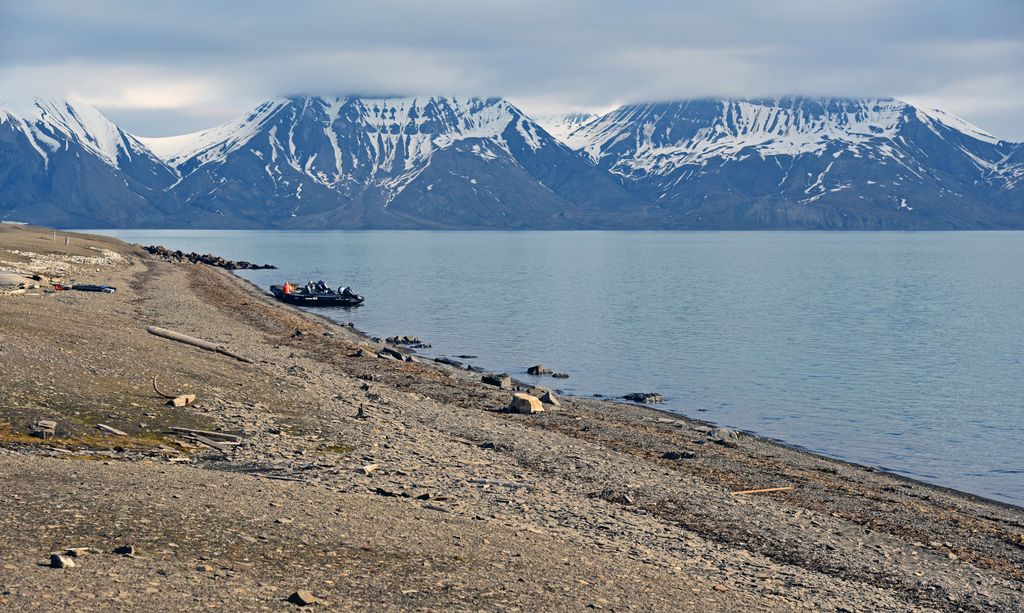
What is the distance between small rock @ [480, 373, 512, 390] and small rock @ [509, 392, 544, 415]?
782cm

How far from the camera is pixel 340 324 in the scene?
73312 mm

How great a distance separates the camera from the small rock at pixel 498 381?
4331 centimetres

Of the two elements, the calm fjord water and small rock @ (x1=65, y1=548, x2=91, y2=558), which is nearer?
small rock @ (x1=65, y1=548, x2=91, y2=558)

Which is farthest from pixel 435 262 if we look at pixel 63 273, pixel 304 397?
pixel 304 397

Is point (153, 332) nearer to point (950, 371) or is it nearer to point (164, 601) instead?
point (164, 601)

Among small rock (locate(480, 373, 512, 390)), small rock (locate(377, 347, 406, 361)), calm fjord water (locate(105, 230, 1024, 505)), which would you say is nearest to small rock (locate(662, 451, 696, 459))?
calm fjord water (locate(105, 230, 1024, 505))

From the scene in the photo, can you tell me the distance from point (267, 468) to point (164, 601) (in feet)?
28.0

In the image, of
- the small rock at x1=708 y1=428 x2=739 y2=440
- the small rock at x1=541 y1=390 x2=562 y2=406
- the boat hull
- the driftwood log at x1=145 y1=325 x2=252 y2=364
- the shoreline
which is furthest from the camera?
the boat hull

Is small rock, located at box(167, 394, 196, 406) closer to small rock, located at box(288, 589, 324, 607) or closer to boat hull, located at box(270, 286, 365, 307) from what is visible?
small rock, located at box(288, 589, 324, 607)

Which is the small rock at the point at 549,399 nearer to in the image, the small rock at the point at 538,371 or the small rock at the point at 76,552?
the small rock at the point at 538,371

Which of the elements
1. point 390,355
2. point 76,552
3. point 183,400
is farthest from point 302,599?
point 390,355

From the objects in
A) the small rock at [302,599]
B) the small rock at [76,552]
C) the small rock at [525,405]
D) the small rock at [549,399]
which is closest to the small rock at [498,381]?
the small rock at [549,399]

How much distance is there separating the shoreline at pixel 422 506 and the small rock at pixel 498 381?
6.86m

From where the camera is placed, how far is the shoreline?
14188 millimetres
